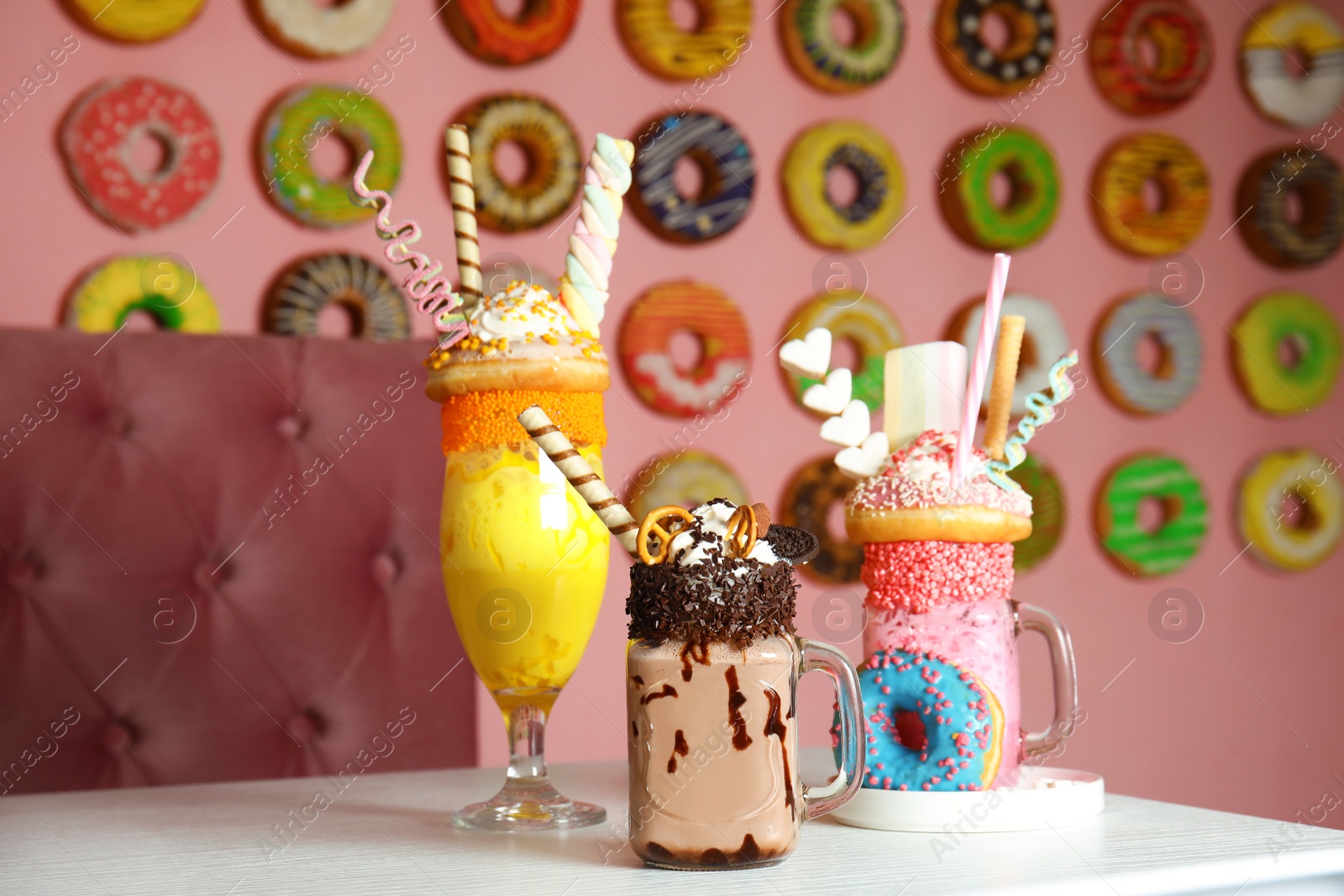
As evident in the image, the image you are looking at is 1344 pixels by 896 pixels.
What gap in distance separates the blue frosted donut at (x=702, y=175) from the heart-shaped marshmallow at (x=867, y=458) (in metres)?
1.26

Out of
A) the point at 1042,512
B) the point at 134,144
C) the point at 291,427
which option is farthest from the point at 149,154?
the point at 1042,512

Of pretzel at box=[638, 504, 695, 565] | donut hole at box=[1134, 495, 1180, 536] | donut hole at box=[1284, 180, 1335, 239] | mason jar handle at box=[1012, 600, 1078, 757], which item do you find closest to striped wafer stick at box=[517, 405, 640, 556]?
pretzel at box=[638, 504, 695, 565]

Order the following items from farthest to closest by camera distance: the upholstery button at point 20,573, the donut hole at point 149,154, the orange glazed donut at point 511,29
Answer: the orange glazed donut at point 511,29 < the donut hole at point 149,154 < the upholstery button at point 20,573

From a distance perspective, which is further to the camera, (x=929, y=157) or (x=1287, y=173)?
(x=1287, y=173)

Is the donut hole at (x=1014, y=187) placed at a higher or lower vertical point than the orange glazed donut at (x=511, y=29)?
lower

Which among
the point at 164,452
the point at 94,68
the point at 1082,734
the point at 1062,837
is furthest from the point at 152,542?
the point at 1082,734

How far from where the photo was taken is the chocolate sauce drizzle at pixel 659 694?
683 mm

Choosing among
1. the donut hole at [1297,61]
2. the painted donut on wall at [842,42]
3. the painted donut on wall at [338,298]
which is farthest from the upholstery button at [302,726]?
the donut hole at [1297,61]

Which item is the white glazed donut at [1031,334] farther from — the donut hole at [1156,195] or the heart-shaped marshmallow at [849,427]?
the heart-shaped marshmallow at [849,427]

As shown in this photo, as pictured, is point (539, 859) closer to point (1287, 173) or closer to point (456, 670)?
point (456, 670)

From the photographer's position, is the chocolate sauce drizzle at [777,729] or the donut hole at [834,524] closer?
the chocolate sauce drizzle at [777,729]

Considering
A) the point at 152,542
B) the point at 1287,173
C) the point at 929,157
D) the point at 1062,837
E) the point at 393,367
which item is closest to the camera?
the point at 1062,837

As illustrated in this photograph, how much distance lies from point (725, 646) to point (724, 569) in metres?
0.04

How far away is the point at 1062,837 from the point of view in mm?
793
